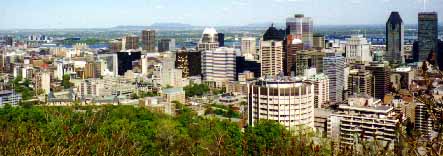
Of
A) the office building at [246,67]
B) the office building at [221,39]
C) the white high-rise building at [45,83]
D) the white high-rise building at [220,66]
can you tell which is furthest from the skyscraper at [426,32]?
the white high-rise building at [45,83]

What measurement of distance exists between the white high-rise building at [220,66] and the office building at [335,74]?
2.36m

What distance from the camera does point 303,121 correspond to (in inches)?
226

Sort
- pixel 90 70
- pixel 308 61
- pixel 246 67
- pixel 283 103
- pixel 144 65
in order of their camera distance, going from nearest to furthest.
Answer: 1. pixel 283 103
2. pixel 308 61
3. pixel 246 67
4. pixel 90 70
5. pixel 144 65

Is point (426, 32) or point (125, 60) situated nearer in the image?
point (426, 32)

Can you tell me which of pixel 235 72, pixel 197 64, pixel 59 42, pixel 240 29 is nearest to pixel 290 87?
pixel 235 72

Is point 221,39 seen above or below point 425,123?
above

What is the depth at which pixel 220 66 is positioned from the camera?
521 inches

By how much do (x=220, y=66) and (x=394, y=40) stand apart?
4112mm

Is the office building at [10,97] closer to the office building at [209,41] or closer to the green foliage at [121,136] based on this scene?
the green foliage at [121,136]

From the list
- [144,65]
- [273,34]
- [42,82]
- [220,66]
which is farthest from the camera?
[273,34]

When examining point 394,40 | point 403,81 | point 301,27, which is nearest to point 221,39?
point 301,27

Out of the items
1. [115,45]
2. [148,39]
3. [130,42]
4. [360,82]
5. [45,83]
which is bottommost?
[45,83]

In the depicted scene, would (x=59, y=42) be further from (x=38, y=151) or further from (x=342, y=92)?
(x=38, y=151)

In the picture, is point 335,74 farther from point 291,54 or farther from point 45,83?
point 45,83
